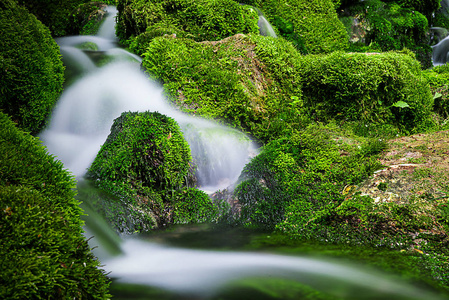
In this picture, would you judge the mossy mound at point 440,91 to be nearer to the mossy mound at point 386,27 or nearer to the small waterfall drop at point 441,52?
the mossy mound at point 386,27

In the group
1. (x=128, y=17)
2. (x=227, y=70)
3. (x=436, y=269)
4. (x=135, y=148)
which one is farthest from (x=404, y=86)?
(x=128, y=17)

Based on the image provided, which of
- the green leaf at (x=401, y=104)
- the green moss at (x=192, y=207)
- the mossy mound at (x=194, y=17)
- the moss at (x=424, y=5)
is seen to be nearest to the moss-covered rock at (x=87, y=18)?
the mossy mound at (x=194, y=17)

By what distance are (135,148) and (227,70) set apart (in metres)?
3.14

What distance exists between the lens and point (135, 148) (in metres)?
4.93

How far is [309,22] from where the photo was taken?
11219mm

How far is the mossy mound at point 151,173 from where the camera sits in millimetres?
4770

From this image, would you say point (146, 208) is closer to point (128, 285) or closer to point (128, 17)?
point (128, 285)

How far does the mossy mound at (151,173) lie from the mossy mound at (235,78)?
172 cm

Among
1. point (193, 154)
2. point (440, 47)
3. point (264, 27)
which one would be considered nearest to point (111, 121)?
point (193, 154)

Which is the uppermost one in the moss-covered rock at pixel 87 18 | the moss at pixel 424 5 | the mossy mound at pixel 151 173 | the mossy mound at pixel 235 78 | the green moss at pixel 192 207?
the moss-covered rock at pixel 87 18

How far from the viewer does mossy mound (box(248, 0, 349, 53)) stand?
11.0 m

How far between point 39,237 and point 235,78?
18.1ft

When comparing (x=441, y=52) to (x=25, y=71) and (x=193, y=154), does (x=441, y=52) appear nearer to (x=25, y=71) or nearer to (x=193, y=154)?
(x=193, y=154)

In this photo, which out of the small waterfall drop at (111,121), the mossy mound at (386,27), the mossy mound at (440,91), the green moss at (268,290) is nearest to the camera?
the green moss at (268,290)
